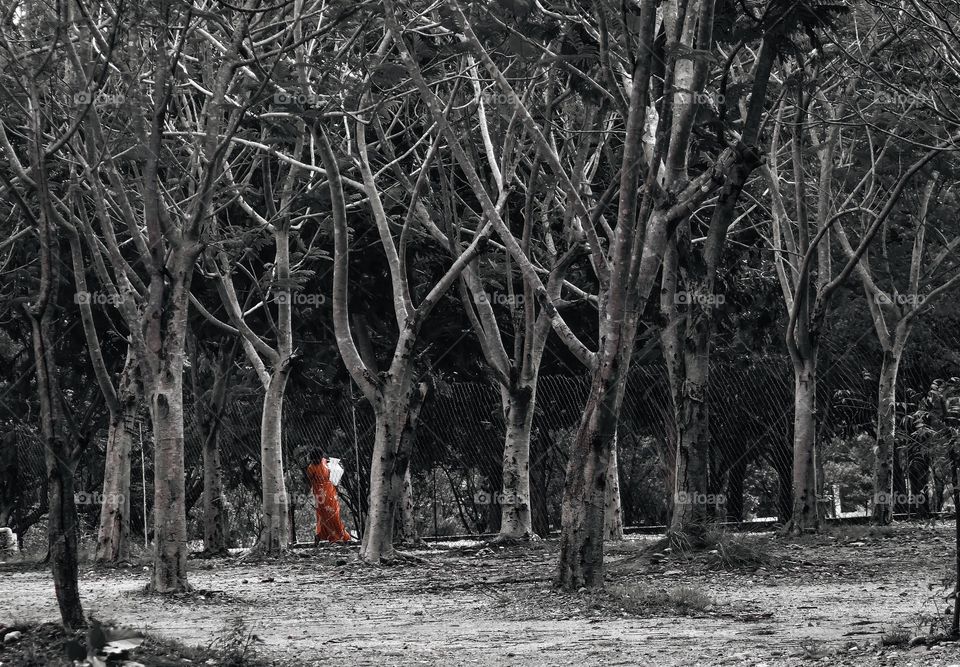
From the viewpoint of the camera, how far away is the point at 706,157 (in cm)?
1536

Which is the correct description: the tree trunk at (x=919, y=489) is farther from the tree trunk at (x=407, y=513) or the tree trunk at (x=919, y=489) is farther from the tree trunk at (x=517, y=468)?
the tree trunk at (x=407, y=513)

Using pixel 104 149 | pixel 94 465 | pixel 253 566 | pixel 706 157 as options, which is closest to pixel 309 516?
pixel 94 465

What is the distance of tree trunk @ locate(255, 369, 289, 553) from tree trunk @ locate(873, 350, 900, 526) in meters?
8.51

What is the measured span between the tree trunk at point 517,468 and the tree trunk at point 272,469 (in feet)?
10.3

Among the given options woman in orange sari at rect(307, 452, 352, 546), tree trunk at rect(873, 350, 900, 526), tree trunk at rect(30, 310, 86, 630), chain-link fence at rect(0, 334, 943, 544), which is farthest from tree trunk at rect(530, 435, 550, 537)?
tree trunk at rect(30, 310, 86, 630)

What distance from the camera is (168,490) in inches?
434

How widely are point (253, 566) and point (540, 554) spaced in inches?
143

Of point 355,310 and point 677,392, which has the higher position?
point 355,310

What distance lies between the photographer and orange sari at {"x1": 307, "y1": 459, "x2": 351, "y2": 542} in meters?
19.4

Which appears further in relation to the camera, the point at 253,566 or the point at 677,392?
the point at 253,566

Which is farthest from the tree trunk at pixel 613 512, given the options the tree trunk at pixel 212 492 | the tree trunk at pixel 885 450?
the tree trunk at pixel 212 492

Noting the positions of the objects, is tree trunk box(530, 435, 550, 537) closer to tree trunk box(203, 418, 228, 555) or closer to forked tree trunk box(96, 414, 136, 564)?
tree trunk box(203, 418, 228, 555)

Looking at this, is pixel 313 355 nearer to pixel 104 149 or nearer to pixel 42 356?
pixel 104 149

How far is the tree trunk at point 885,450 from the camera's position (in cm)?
1791
